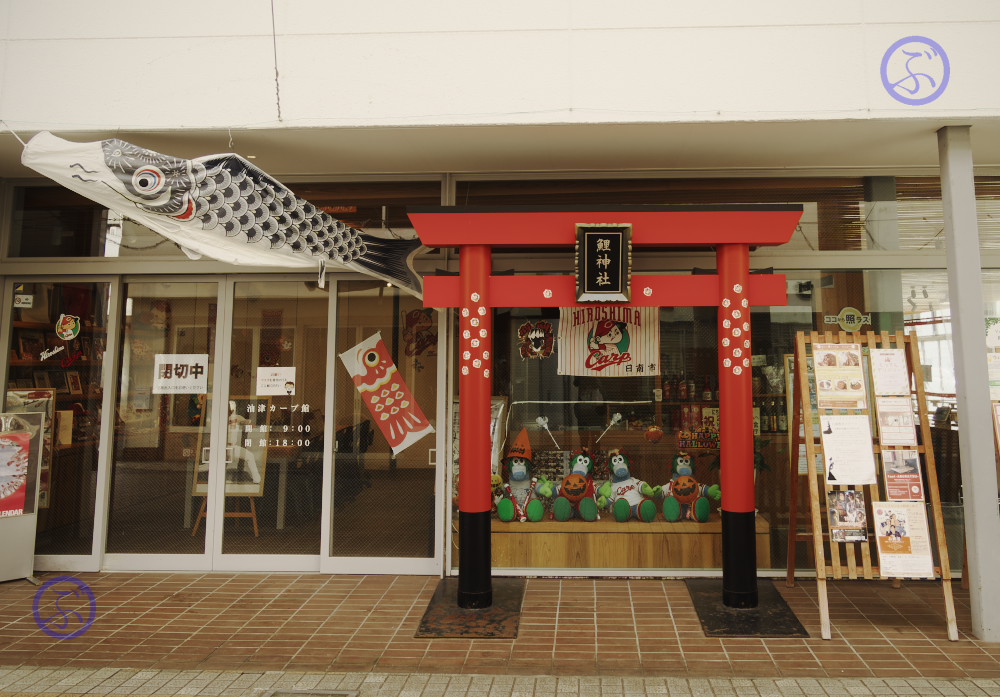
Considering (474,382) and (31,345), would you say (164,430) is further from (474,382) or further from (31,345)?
(474,382)

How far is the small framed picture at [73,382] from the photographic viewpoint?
598 cm

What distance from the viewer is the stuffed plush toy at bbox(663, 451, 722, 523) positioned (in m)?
5.60

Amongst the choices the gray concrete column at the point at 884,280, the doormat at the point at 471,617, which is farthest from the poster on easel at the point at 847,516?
the doormat at the point at 471,617

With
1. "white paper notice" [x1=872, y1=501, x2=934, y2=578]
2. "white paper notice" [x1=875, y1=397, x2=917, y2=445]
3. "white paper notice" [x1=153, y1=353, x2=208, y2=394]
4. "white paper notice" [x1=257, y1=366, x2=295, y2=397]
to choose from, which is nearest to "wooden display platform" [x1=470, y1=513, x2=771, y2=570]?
"white paper notice" [x1=872, y1=501, x2=934, y2=578]

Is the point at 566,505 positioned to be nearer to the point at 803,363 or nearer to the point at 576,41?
the point at 803,363

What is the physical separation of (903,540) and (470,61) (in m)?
5.05

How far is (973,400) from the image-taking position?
4562mm

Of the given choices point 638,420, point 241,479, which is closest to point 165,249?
point 241,479

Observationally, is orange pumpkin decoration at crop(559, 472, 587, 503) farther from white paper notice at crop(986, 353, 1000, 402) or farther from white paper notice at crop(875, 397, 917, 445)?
white paper notice at crop(986, 353, 1000, 402)

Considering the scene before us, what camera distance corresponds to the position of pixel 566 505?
5.68m

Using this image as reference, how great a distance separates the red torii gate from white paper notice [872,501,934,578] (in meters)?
0.91

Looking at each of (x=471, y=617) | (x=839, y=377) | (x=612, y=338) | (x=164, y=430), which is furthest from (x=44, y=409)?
(x=839, y=377)

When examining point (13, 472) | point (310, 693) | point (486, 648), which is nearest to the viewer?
point (310, 693)

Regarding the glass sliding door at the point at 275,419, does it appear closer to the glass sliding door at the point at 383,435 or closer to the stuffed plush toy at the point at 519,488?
the glass sliding door at the point at 383,435
